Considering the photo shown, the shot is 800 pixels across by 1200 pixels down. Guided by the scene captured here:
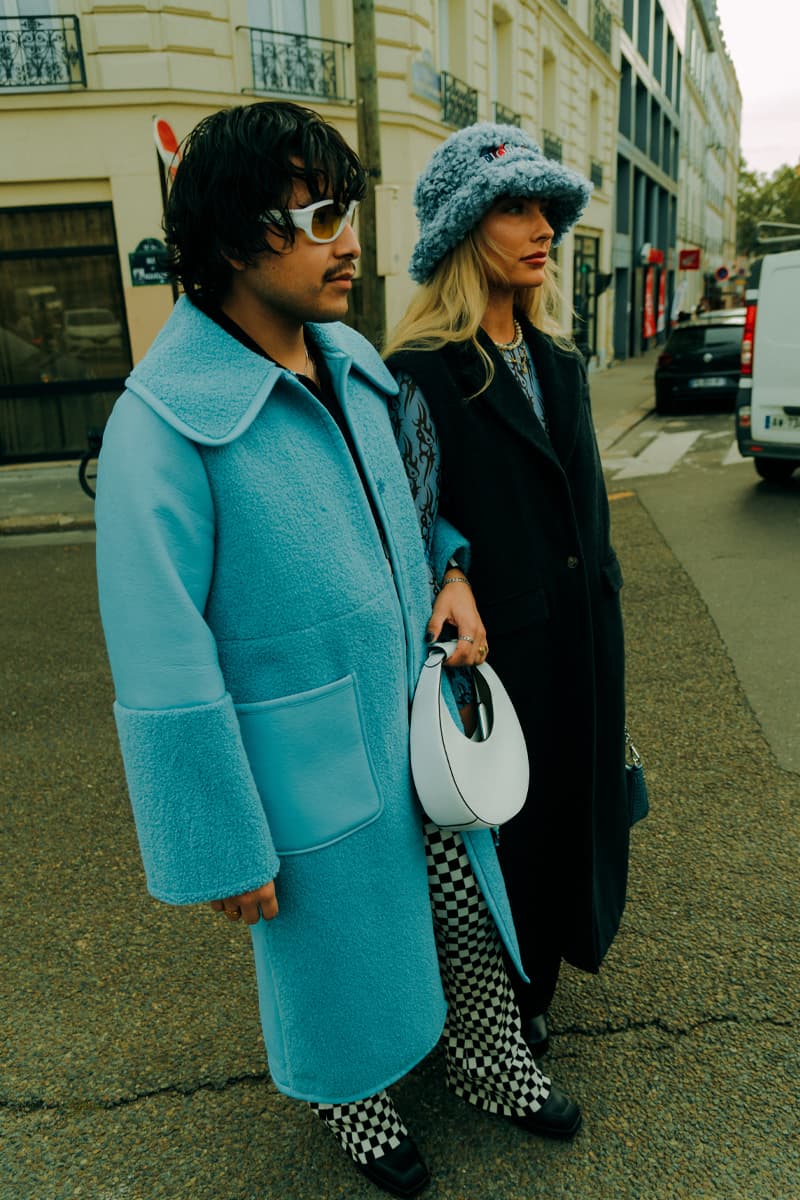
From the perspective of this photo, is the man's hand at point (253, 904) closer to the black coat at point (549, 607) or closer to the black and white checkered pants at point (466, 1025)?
the black and white checkered pants at point (466, 1025)

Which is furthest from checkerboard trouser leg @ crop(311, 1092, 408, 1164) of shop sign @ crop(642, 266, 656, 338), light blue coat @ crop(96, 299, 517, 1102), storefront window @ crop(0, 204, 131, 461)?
shop sign @ crop(642, 266, 656, 338)

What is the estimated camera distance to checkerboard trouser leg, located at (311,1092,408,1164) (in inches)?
73.2

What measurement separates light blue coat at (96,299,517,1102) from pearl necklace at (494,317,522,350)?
367 mm

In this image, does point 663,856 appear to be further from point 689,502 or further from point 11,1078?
point 689,502

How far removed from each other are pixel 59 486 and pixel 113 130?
4151 mm

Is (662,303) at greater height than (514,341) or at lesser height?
lesser

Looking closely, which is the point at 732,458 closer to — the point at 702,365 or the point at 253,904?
the point at 702,365

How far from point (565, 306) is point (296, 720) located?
1284mm

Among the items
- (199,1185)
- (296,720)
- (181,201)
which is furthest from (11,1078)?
(181,201)

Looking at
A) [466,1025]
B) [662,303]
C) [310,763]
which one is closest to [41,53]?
[310,763]

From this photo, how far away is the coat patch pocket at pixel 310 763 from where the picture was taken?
1.53 meters

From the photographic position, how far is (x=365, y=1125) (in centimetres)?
187

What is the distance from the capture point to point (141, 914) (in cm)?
285

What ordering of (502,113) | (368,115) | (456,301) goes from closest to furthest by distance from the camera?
(456,301), (368,115), (502,113)
